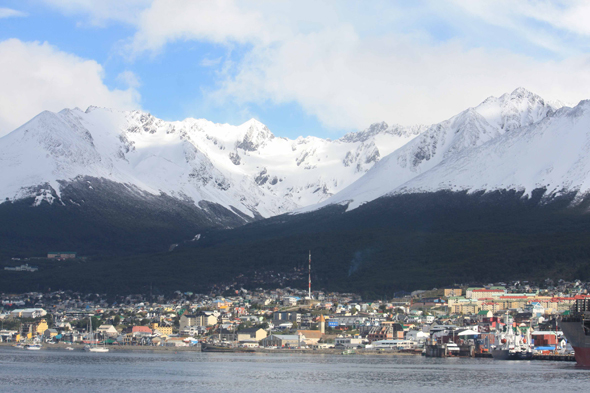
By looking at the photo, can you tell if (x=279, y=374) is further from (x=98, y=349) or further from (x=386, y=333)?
(x=386, y=333)

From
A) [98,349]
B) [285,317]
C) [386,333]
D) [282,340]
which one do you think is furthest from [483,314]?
[98,349]

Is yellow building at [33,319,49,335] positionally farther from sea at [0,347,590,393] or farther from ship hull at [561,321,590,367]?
ship hull at [561,321,590,367]

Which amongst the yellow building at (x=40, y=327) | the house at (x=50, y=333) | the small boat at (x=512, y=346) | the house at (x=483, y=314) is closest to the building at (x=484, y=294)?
the house at (x=483, y=314)

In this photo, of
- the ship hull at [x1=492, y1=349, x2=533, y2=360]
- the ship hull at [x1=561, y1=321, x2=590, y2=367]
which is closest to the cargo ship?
the ship hull at [x1=561, y1=321, x2=590, y2=367]

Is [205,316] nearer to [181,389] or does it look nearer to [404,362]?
[404,362]

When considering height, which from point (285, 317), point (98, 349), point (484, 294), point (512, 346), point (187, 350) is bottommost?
point (187, 350)
